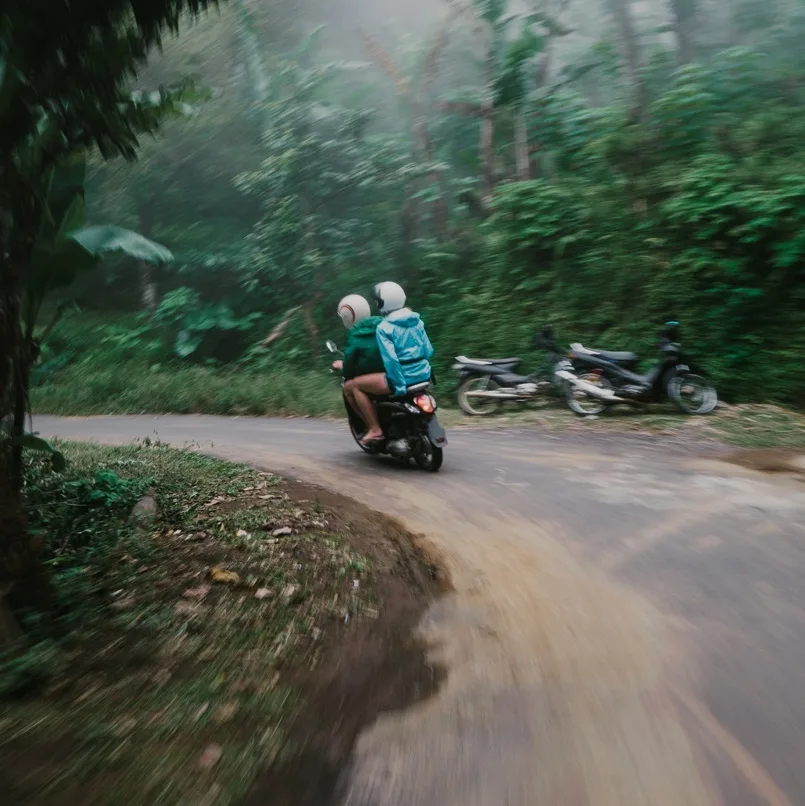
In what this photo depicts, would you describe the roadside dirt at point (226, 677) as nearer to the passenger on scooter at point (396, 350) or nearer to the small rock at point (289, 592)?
the small rock at point (289, 592)

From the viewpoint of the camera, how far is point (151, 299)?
20.0m

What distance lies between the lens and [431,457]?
21.4 ft

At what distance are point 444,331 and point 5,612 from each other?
463 inches

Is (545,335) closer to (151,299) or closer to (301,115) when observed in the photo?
(301,115)

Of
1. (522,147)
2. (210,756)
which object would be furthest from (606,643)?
(522,147)

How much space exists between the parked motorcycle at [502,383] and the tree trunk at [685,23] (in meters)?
11.5

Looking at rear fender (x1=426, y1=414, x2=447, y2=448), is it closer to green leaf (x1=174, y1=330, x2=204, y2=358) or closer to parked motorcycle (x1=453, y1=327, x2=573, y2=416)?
parked motorcycle (x1=453, y1=327, x2=573, y2=416)

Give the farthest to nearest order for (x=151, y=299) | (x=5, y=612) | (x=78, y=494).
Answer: (x=151, y=299), (x=78, y=494), (x=5, y=612)

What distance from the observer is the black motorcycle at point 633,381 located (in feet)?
28.6

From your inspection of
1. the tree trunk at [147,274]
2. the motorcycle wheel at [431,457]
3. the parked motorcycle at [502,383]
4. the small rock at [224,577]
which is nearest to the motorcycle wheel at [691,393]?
the parked motorcycle at [502,383]

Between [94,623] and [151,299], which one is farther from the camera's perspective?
[151,299]

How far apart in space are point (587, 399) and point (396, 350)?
4.02 meters

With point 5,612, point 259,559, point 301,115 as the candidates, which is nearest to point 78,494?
point 259,559

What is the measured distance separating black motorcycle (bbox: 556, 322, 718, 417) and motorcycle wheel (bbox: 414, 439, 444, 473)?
365cm
